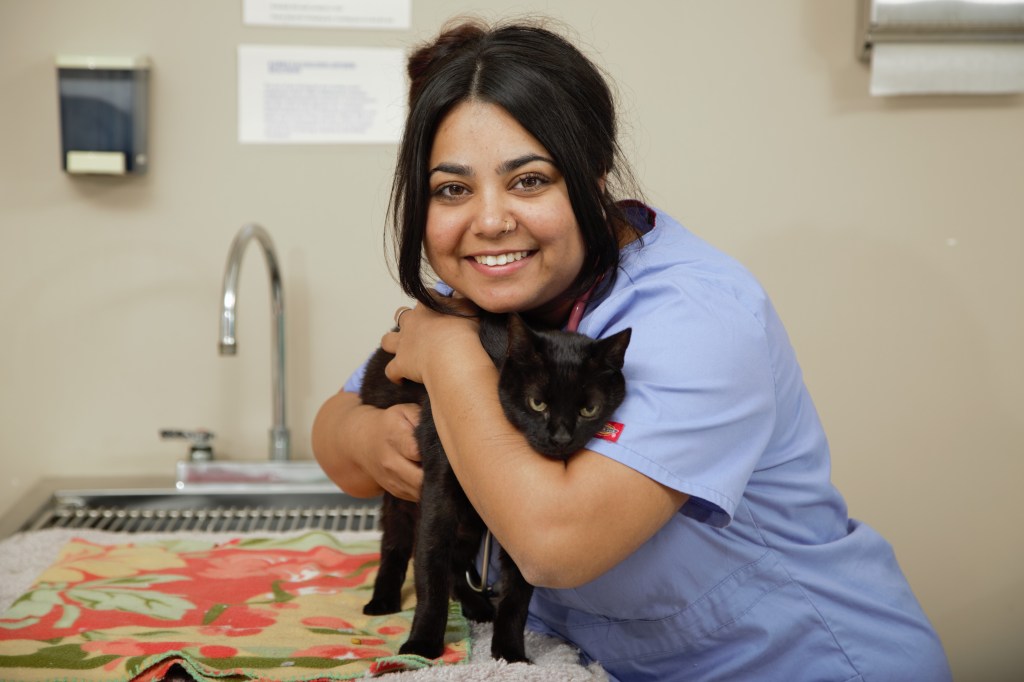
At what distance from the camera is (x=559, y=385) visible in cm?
101

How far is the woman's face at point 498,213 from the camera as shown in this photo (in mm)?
1024

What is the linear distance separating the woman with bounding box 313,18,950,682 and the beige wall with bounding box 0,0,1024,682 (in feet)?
3.06

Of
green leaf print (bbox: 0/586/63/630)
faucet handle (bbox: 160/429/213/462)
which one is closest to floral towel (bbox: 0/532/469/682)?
green leaf print (bbox: 0/586/63/630)

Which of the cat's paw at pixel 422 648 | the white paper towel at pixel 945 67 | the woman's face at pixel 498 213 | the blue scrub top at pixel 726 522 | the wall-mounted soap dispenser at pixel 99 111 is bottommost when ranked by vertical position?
the cat's paw at pixel 422 648

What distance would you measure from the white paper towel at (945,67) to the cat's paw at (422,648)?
1490 mm

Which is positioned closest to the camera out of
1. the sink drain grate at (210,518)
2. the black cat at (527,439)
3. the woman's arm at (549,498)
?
the woman's arm at (549,498)

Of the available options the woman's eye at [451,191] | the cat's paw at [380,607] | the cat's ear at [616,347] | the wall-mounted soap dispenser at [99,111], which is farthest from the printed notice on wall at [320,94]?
the cat's ear at [616,347]

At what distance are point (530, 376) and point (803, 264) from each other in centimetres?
124

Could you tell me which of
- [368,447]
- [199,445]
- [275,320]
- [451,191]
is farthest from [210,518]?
[451,191]

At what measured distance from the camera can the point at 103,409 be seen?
2047mm

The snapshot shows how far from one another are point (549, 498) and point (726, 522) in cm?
20

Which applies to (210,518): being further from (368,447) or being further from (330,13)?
(330,13)

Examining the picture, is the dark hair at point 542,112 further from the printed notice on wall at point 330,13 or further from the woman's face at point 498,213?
the printed notice on wall at point 330,13

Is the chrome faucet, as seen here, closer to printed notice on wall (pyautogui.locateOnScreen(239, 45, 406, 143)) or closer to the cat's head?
printed notice on wall (pyautogui.locateOnScreen(239, 45, 406, 143))
